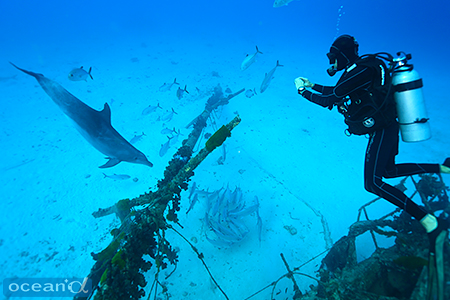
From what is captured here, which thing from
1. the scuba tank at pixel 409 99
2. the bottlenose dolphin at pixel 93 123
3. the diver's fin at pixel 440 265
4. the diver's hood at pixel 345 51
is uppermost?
the bottlenose dolphin at pixel 93 123

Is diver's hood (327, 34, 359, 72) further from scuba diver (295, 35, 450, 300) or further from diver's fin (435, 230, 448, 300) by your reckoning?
diver's fin (435, 230, 448, 300)

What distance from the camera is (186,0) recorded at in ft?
305

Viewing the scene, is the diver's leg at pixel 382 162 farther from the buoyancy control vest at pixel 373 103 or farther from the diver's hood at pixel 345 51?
the diver's hood at pixel 345 51

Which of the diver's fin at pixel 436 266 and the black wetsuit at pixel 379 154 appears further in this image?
the black wetsuit at pixel 379 154

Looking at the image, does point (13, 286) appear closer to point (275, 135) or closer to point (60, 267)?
point (60, 267)

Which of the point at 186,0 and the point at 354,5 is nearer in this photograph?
the point at 186,0

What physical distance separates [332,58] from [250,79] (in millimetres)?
14605

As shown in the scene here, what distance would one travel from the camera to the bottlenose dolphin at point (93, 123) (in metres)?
3.31

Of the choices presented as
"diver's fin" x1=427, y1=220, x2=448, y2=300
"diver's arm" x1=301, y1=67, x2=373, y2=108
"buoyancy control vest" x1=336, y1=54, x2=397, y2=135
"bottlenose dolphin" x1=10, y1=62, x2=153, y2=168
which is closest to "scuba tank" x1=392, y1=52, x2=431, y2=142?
"buoyancy control vest" x1=336, y1=54, x2=397, y2=135

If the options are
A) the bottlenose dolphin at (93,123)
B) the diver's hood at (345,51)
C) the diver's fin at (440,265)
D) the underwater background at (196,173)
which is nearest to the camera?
the diver's fin at (440,265)

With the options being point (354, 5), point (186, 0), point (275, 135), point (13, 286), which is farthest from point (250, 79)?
point (354, 5)

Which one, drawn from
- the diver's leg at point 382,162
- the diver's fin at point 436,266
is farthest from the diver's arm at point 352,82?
the diver's fin at point 436,266

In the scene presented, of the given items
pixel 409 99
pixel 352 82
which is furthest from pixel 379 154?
pixel 352 82

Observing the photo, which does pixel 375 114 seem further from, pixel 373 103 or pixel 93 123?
pixel 93 123
